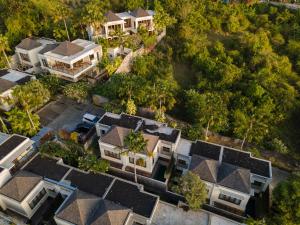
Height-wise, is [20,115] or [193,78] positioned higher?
[20,115]

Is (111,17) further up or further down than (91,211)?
further up

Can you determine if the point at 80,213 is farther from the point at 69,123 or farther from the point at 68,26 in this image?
the point at 68,26

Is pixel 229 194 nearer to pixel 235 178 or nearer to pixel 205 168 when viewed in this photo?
pixel 235 178

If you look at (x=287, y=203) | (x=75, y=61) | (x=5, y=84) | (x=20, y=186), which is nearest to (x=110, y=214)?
(x=20, y=186)

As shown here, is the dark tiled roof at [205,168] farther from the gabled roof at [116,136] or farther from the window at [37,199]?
the window at [37,199]

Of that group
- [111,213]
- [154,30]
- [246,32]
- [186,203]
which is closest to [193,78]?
[154,30]

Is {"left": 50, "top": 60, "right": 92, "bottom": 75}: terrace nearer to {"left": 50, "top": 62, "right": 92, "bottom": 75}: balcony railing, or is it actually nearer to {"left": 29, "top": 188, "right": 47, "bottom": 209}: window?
{"left": 50, "top": 62, "right": 92, "bottom": 75}: balcony railing
